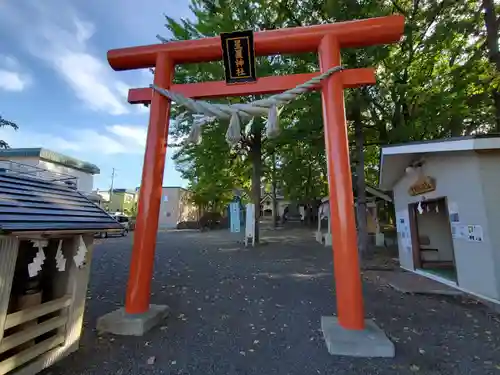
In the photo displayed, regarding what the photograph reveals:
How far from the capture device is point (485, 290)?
17.2 feet

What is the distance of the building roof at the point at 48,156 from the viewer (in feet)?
69.6

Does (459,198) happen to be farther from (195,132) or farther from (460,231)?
(195,132)

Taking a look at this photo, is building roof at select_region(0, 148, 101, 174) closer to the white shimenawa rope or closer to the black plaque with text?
the white shimenawa rope

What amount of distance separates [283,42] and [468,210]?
500cm

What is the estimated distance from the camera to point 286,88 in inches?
169

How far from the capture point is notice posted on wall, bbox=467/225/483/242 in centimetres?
530

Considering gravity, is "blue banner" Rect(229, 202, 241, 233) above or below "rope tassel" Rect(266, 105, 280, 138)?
below

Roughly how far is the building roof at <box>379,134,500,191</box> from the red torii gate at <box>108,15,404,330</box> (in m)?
2.56

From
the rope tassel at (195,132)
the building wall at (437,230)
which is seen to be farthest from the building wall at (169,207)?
the rope tassel at (195,132)

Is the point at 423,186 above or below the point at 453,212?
above

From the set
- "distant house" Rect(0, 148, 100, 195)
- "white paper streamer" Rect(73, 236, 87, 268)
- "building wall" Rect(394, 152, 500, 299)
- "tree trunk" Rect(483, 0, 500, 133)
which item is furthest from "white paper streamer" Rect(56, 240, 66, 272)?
"distant house" Rect(0, 148, 100, 195)

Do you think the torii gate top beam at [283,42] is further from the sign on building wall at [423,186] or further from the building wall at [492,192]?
the sign on building wall at [423,186]

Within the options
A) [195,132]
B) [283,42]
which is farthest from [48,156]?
[283,42]

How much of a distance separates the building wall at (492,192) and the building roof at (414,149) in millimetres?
283
